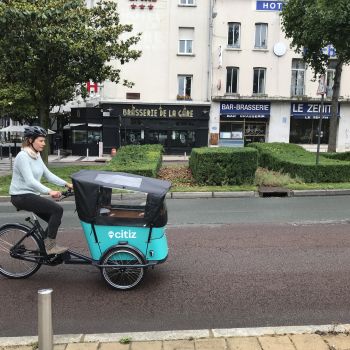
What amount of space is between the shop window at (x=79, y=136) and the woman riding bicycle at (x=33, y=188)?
1166 inches

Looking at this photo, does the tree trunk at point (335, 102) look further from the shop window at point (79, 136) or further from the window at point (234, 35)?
the shop window at point (79, 136)

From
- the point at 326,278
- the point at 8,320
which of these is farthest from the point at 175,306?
the point at 326,278

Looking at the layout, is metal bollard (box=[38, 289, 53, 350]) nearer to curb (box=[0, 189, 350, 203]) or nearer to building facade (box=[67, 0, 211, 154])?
curb (box=[0, 189, 350, 203])

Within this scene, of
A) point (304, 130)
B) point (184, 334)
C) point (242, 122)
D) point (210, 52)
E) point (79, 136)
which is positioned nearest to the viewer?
point (184, 334)

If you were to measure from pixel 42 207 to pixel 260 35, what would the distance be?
3107 cm

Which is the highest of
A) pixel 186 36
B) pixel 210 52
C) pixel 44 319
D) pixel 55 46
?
pixel 186 36

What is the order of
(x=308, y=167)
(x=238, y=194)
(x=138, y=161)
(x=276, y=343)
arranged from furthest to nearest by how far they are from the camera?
1. (x=138, y=161)
2. (x=308, y=167)
3. (x=238, y=194)
4. (x=276, y=343)

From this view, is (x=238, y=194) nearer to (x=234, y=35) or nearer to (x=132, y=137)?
(x=132, y=137)

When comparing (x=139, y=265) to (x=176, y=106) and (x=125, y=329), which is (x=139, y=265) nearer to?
(x=125, y=329)

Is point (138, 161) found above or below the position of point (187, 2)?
below

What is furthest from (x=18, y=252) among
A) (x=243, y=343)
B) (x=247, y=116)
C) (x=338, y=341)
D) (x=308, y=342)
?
(x=247, y=116)

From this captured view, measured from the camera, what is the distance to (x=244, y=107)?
110 feet

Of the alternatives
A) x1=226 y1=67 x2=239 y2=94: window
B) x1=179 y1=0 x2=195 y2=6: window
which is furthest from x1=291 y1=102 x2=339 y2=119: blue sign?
x1=179 y1=0 x2=195 y2=6: window

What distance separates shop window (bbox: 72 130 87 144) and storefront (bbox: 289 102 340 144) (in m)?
15.8
